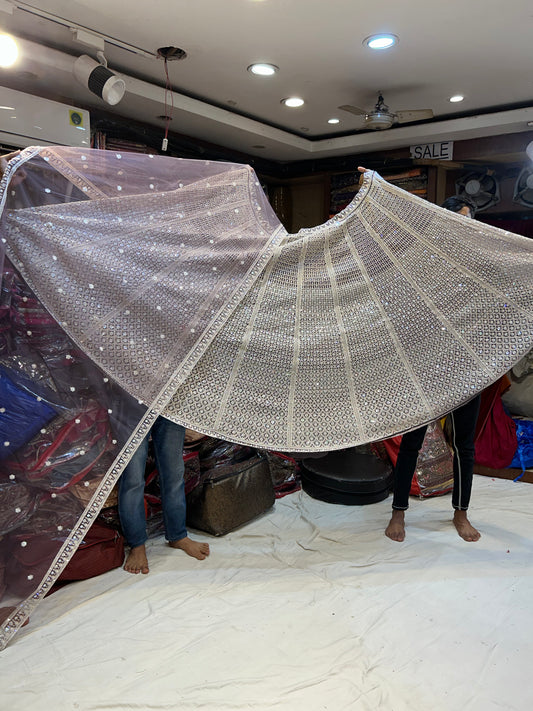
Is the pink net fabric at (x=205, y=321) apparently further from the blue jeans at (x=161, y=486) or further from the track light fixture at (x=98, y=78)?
the track light fixture at (x=98, y=78)

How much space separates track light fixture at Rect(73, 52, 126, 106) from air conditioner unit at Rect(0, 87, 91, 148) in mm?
314

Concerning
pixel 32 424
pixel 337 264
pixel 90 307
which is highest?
pixel 337 264

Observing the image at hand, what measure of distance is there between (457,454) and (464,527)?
313mm

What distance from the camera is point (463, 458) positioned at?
85.0 inches

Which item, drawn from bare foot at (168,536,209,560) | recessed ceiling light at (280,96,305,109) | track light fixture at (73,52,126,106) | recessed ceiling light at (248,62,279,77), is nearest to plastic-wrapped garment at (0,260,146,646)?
bare foot at (168,536,209,560)

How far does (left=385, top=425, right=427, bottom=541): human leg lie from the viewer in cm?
213

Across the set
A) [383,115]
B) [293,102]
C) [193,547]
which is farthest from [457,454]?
[293,102]

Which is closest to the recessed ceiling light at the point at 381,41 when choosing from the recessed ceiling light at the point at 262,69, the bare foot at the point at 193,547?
the recessed ceiling light at the point at 262,69

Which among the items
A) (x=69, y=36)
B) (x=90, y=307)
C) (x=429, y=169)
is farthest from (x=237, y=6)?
(x=429, y=169)

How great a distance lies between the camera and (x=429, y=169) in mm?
4535

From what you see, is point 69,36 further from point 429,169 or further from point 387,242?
point 429,169

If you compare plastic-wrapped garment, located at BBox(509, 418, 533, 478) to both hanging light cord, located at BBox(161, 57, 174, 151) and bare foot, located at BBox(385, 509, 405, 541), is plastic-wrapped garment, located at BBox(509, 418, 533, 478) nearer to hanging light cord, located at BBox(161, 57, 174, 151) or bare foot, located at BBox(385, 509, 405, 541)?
bare foot, located at BBox(385, 509, 405, 541)

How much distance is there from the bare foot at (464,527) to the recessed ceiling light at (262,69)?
2.59m

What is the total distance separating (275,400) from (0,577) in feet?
3.21
